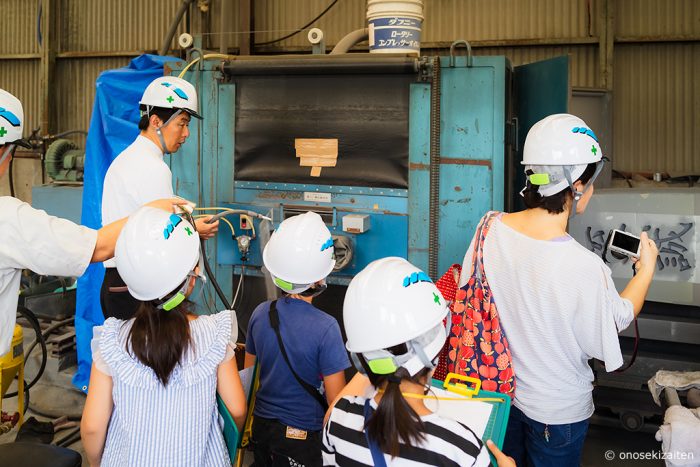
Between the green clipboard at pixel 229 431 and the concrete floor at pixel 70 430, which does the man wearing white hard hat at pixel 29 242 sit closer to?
the green clipboard at pixel 229 431

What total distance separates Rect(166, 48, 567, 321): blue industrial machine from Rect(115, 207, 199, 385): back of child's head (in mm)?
1486

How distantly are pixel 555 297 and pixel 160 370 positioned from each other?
40.2 inches

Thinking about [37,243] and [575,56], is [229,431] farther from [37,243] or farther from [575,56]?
[575,56]

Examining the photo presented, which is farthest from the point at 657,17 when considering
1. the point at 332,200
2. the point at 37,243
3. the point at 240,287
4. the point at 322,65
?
the point at 37,243

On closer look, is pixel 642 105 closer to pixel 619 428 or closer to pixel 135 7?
pixel 619 428

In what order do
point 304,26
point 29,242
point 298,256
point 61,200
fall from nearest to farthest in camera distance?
1. point 29,242
2. point 298,256
3. point 61,200
4. point 304,26

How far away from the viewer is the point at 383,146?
121 inches

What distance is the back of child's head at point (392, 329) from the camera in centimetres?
127

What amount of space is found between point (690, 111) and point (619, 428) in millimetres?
3575

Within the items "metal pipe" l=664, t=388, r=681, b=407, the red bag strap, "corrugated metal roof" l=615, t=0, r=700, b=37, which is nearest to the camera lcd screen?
the red bag strap

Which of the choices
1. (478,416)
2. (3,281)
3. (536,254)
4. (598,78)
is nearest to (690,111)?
(598,78)

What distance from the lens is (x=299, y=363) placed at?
1916 millimetres

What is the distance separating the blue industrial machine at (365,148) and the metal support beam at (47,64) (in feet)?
17.8

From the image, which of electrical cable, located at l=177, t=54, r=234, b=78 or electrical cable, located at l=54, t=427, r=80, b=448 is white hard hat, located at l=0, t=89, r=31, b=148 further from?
electrical cable, located at l=54, t=427, r=80, b=448
